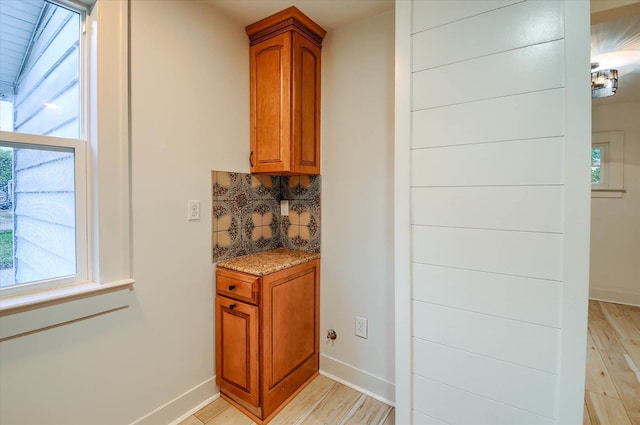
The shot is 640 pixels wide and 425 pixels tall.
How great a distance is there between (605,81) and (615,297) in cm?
271

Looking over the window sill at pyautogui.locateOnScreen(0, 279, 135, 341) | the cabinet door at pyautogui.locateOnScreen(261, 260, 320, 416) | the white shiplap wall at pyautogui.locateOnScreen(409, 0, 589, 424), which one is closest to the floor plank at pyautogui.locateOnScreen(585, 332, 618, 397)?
the white shiplap wall at pyautogui.locateOnScreen(409, 0, 589, 424)

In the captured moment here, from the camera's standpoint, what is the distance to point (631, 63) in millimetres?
2416

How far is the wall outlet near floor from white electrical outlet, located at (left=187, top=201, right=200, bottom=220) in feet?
4.00

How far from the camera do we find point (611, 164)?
3.51 meters

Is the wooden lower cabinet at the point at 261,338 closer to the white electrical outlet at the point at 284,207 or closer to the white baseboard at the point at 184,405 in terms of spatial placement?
the white baseboard at the point at 184,405

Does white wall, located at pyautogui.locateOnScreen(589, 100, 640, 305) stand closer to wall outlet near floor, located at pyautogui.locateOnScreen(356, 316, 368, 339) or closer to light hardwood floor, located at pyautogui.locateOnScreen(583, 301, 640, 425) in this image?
light hardwood floor, located at pyautogui.locateOnScreen(583, 301, 640, 425)

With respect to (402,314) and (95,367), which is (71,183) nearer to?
(95,367)

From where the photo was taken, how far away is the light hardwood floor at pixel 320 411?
1.64 m

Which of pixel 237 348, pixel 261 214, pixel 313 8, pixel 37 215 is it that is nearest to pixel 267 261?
pixel 261 214

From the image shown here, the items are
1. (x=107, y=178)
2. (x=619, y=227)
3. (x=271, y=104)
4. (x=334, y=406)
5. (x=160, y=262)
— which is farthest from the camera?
(x=619, y=227)

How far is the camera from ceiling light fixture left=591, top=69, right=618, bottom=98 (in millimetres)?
2305

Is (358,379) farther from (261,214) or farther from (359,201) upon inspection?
(261,214)

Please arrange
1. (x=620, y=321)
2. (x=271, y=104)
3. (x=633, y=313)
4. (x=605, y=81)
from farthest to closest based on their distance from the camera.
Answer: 1. (x=633, y=313)
2. (x=620, y=321)
3. (x=605, y=81)
4. (x=271, y=104)

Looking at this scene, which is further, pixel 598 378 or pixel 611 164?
pixel 611 164
